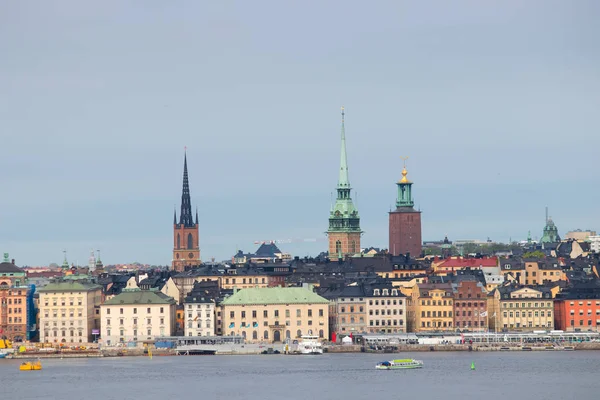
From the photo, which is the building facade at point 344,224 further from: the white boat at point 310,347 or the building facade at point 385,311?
→ the white boat at point 310,347

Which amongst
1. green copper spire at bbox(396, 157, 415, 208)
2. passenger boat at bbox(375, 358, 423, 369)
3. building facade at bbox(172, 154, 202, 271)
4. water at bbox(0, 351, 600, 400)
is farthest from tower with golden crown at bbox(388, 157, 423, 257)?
passenger boat at bbox(375, 358, 423, 369)

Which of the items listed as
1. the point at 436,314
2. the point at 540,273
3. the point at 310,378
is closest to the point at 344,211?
the point at 540,273

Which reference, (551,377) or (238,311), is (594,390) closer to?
(551,377)

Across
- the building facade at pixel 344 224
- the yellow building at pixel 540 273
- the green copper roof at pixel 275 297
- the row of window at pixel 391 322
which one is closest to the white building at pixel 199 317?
the green copper roof at pixel 275 297

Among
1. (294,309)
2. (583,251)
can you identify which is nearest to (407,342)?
(294,309)

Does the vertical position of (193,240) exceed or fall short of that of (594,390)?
it exceeds it

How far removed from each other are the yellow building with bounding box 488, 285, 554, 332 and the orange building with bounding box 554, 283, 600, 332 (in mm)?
716

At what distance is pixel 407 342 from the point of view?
4530 inches

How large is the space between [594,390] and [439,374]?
1041 centimetres

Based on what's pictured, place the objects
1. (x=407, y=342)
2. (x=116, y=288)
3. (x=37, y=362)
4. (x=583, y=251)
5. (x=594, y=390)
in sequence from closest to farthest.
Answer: (x=594, y=390), (x=37, y=362), (x=407, y=342), (x=116, y=288), (x=583, y=251)

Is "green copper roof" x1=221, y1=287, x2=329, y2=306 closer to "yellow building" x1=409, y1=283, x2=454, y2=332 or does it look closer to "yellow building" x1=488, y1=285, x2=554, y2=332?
"yellow building" x1=409, y1=283, x2=454, y2=332

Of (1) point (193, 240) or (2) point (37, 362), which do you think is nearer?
(2) point (37, 362)

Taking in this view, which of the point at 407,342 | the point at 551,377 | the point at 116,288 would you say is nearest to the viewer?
the point at 551,377

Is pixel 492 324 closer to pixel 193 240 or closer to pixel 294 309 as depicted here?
pixel 294 309
